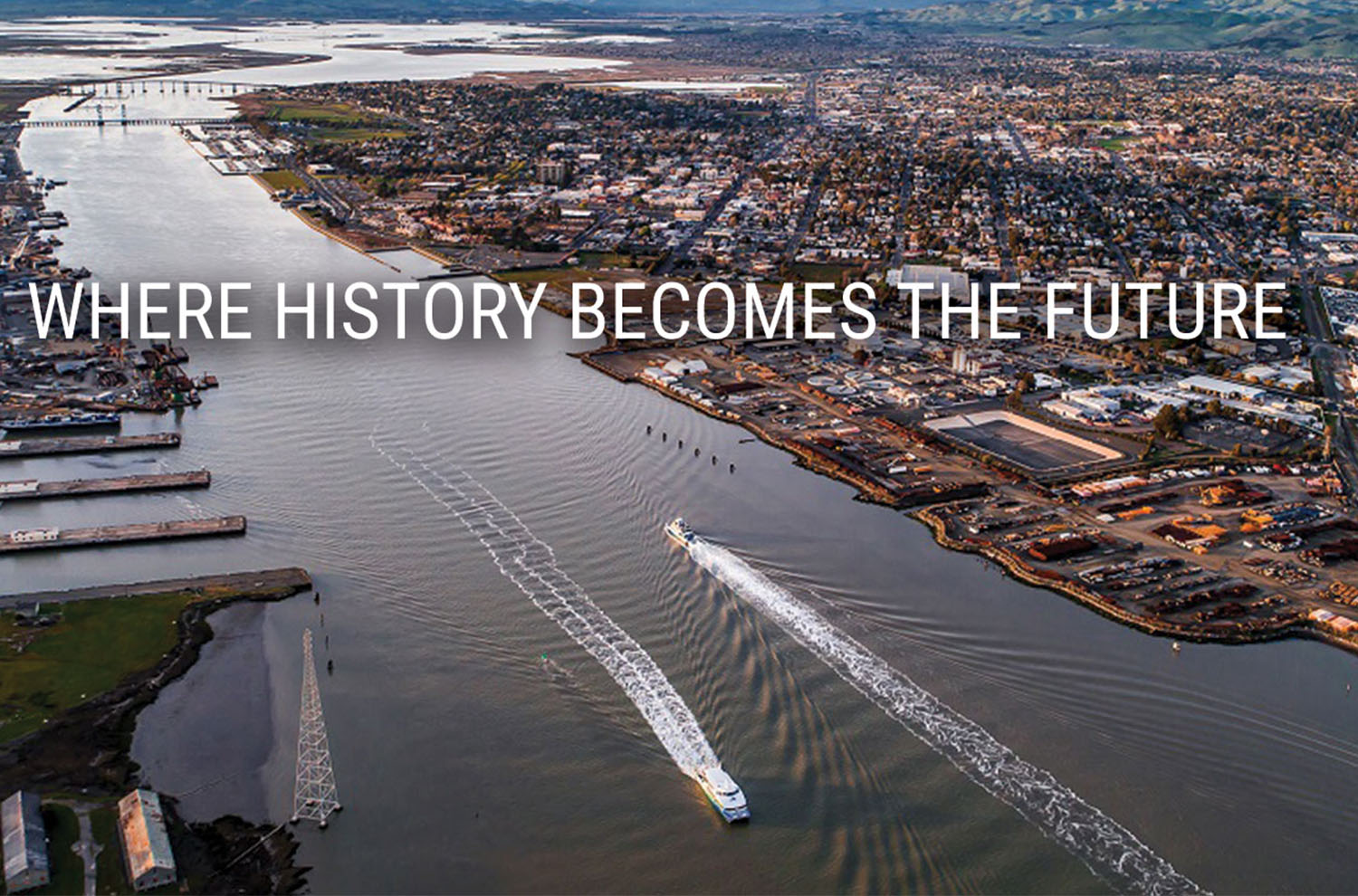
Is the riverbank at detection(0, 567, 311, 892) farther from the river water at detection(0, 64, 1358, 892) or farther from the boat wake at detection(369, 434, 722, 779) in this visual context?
the boat wake at detection(369, 434, 722, 779)

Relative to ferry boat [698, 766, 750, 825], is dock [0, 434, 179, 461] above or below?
above

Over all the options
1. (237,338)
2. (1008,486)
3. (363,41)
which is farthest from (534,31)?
(1008,486)

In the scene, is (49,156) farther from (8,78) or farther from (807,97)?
(807,97)

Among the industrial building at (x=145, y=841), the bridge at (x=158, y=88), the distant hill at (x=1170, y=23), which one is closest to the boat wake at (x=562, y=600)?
the industrial building at (x=145, y=841)

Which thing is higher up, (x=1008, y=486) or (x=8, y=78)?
(x=8, y=78)

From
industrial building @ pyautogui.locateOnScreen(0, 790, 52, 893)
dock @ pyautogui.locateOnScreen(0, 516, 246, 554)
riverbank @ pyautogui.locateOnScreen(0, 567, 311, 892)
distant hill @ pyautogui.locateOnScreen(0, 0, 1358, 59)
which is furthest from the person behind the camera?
distant hill @ pyautogui.locateOnScreen(0, 0, 1358, 59)

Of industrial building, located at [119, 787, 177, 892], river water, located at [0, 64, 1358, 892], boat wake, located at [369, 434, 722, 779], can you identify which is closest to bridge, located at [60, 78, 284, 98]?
river water, located at [0, 64, 1358, 892]
